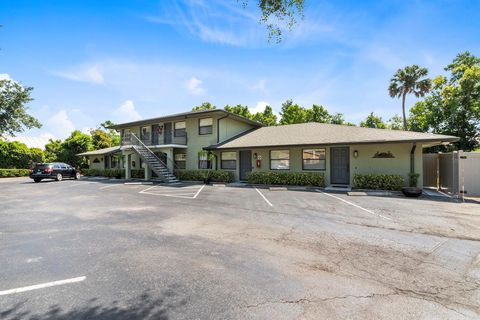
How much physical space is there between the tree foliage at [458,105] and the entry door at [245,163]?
22000mm

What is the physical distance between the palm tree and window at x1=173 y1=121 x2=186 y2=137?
1072 inches

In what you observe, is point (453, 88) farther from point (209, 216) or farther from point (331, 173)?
point (209, 216)

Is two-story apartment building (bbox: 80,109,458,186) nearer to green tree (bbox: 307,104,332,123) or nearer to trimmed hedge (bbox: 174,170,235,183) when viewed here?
trimmed hedge (bbox: 174,170,235,183)

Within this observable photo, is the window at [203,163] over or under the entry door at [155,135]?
under

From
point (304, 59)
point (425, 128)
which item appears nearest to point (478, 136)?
point (425, 128)

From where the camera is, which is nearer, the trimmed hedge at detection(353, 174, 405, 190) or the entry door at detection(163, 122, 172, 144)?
the trimmed hedge at detection(353, 174, 405, 190)

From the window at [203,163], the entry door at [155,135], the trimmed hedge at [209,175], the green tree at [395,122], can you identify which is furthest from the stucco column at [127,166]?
the green tree at [395,122]

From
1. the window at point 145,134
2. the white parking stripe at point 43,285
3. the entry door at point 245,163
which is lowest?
the white parking stripe at point 43,285

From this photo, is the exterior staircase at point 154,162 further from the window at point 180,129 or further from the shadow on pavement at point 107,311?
the shadow on pavement at point 107,311

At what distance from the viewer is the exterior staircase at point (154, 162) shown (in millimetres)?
19250

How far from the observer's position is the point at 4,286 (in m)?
3.39

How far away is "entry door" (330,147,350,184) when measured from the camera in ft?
50.0

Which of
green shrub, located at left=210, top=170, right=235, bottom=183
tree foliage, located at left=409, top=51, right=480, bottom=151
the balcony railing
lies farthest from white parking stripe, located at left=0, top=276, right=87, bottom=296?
tree foliage, located at left=409, top=51, right=480, bottom=151

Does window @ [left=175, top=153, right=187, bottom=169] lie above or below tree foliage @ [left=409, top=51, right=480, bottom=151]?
below
